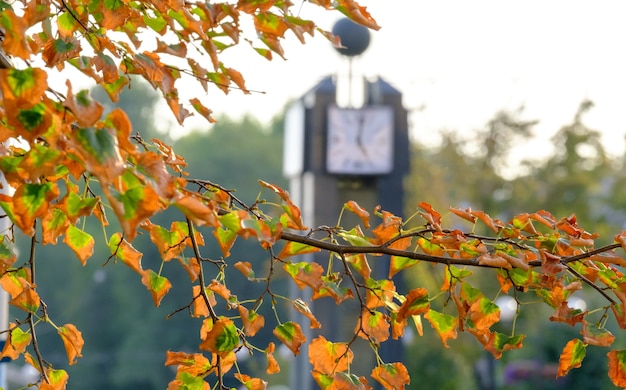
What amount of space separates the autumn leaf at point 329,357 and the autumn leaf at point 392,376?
0.17 ft

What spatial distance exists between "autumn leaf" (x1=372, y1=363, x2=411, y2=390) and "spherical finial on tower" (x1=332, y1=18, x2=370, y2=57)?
4.76m

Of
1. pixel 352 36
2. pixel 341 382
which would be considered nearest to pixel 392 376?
pixel 341 382

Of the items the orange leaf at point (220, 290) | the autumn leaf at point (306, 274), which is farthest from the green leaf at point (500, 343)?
the orange leaf at point (220, 290)

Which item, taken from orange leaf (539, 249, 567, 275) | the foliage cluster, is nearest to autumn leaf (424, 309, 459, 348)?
the foliage cluster

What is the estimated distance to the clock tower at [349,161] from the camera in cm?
631

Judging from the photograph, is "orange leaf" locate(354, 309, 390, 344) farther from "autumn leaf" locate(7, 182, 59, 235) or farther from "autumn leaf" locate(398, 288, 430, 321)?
"autumn leaf" locate(7, 182, 59, 235)

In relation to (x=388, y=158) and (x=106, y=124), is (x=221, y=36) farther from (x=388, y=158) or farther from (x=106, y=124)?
(x=388, y=158)

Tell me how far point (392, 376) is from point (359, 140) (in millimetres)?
→ 5097

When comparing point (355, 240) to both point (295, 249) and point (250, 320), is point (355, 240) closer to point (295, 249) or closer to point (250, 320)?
point (295, 249)

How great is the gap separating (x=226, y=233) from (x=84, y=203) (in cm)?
19

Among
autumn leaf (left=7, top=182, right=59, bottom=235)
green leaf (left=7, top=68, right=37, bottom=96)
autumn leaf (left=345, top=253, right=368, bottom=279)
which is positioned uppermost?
green leaf (left=7, top=68, right=37, bottom=96)

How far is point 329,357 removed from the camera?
136 centimetres

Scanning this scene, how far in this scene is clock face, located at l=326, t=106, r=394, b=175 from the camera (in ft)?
20.8

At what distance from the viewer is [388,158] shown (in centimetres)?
642
